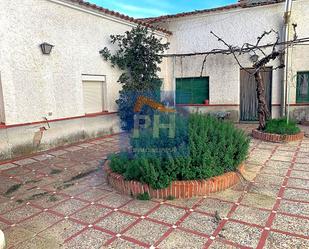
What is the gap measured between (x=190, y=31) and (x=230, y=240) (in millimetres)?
11128

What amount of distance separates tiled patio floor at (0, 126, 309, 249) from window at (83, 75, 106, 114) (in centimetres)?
376

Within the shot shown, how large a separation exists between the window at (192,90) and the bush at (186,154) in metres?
7.64

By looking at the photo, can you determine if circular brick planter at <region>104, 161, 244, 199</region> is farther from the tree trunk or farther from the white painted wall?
the tree trunk

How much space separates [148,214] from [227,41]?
33.5ft

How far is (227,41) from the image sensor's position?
11797mm

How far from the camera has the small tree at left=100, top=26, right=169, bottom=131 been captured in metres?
9.62

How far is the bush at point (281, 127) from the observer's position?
8.05 meters

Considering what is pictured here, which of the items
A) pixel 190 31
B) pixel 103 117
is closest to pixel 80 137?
pixel 103 117

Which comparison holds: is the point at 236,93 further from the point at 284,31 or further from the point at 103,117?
the point at 103,117

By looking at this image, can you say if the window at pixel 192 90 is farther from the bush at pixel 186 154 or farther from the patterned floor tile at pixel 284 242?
the patterned floor tile at pixel 284 242

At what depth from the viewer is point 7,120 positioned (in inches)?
256

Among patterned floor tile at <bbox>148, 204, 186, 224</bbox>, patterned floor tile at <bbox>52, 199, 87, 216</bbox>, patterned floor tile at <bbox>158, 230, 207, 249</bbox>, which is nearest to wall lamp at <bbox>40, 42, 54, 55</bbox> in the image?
patterned floor tile at <bbox>52, 199, 87, 216</bbox>

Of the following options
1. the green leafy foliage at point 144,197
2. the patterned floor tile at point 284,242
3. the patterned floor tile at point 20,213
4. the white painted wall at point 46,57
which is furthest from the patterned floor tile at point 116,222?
the white painted wall at point 46,57

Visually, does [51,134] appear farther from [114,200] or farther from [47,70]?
[114,200]
